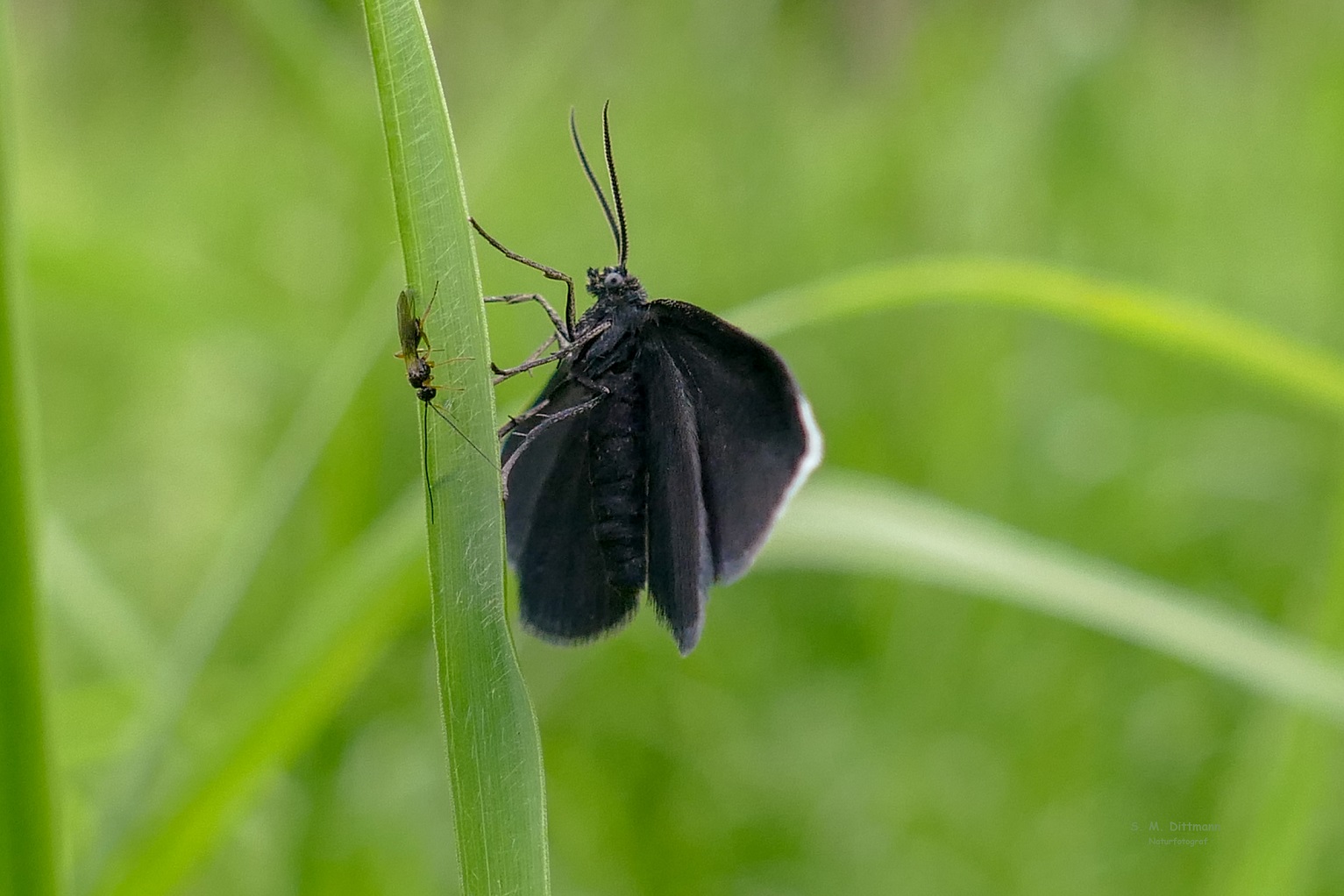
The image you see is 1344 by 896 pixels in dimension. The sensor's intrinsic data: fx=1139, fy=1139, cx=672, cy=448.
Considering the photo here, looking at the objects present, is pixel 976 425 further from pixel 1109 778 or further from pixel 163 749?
pixel 163 749

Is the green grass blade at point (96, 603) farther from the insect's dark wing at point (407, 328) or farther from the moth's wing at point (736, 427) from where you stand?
the insect's dark wing at point (407, 328)

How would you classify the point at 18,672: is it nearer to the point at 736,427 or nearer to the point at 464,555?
the point at 464,555

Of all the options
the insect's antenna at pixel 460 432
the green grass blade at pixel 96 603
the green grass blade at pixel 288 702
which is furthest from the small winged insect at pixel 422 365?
the green grass blade at pixel 96 603

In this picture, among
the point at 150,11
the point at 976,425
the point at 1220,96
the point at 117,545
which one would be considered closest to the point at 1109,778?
the point at 976,425

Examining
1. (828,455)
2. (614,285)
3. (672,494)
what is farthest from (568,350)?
(828,455)

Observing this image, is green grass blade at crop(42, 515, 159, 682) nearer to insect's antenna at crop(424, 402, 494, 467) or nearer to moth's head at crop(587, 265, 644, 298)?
moth's head at crop(587, 265, 644, 298)

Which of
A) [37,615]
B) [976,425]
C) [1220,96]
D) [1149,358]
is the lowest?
[37,615]

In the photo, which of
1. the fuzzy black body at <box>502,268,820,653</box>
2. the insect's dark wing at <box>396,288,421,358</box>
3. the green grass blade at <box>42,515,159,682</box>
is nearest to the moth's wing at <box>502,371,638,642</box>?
the fuzzy black body at <box>502,268,820,653</box>
